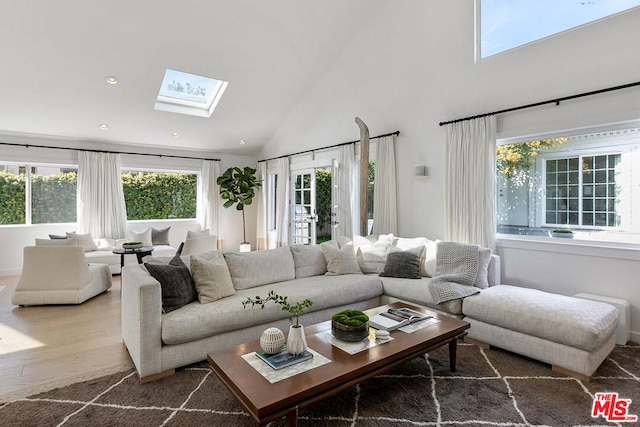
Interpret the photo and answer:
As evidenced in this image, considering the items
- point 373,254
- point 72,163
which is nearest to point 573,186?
point 373,254

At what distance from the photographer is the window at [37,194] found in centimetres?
599

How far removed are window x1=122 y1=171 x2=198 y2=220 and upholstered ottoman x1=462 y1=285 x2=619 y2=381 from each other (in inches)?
258

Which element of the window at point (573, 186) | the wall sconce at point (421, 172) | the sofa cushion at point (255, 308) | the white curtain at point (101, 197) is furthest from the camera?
the white curtain at point (101, 197)

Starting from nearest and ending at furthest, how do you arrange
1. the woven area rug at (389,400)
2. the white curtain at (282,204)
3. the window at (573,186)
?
the woven area rug at (389,400) < the window at (573,186) < the white curtain at (282,204)

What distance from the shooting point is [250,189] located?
7.82 meters

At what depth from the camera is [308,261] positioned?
161 inches

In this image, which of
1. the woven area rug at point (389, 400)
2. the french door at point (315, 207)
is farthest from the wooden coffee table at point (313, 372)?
the french door at point (315, 207)

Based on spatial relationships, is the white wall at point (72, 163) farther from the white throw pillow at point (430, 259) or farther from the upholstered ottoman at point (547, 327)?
the upholstered ottoman at point (547, 327)

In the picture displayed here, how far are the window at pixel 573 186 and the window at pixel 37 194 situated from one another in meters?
7.23

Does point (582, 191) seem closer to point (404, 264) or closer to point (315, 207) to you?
point (404, 264)

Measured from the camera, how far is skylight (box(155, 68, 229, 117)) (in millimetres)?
5867

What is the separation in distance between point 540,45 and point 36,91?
21.0 ft

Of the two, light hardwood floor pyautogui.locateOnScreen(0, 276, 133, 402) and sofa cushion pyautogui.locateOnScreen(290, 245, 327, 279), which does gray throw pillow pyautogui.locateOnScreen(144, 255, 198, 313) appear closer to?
light hardwood floor pyautogui.locateOnScreen(0, 276, 133, 402)

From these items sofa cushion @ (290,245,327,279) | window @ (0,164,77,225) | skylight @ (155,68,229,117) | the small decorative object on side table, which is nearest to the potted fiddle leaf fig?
skylight @ (155,68,229,117)
